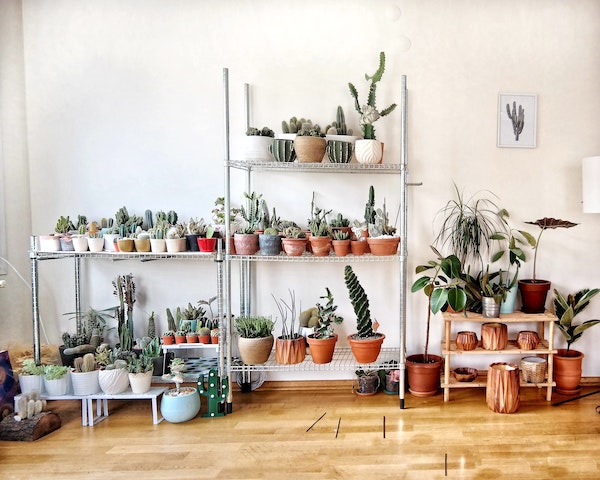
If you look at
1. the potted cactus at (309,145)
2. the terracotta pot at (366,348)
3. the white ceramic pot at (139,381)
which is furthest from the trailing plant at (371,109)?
the white ceramic pot at (139,381)

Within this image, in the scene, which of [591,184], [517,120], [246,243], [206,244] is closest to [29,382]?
[206,244]

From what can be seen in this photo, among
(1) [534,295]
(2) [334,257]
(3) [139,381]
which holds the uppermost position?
(2) [334,257]

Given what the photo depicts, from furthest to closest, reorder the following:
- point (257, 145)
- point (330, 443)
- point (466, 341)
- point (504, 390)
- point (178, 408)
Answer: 1. point (466, 341)
2. point (257, 145)
3. point (504, 390)
4. point (178, 408)
5. point (330, 443)

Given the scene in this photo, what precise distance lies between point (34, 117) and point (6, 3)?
0.77 meters

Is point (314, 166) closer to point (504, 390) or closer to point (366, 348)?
point (366, 348)

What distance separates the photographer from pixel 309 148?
9.64 ft

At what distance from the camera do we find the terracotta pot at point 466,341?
3.11 metres

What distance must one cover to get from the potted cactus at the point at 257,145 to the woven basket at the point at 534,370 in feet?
7.45

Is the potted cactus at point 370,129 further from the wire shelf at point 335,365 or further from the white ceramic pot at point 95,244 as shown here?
the white ceramic pot at point 95,244

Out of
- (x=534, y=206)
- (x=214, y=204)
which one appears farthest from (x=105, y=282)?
(x=534, y=206)

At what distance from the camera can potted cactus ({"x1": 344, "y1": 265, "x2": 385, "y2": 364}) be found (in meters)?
2.92

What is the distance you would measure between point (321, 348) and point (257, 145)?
136cm

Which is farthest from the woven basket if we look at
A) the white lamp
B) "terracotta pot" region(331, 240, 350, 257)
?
"terracotta pot" region(331, 240, 350, 257)

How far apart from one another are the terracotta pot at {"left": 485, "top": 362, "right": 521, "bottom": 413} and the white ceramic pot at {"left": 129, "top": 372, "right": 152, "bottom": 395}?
2.15 meters
